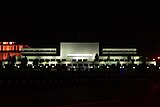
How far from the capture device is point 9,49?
49.3 meters

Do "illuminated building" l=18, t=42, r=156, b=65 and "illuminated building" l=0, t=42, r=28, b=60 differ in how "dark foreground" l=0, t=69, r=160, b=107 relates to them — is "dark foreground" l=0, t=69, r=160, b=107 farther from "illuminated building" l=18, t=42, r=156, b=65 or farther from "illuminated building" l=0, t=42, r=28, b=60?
"illuminated building" l=0, t=42, r=28, b=60

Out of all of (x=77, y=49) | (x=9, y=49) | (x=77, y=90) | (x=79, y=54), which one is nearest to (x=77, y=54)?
(x=79, y=54)

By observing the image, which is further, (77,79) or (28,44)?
(28,44)

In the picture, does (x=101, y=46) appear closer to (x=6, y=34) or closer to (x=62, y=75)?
(x=6, y=34)

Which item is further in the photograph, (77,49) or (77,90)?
(77,49)

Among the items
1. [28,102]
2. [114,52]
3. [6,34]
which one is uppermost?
[6,34]

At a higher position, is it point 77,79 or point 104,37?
point 104,37

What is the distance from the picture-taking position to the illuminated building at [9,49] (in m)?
48.5

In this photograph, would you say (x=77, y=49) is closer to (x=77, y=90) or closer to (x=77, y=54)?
(x=77, y=54)

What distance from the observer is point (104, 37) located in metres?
51.7

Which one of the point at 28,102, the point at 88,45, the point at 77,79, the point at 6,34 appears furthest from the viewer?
the point at 6,34

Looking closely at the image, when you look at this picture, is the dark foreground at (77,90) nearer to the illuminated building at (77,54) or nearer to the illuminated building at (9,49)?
the illuminated building at (77,54)

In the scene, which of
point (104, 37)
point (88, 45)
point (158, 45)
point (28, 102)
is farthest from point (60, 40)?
point (28, 102)

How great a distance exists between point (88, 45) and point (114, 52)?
437 cm
